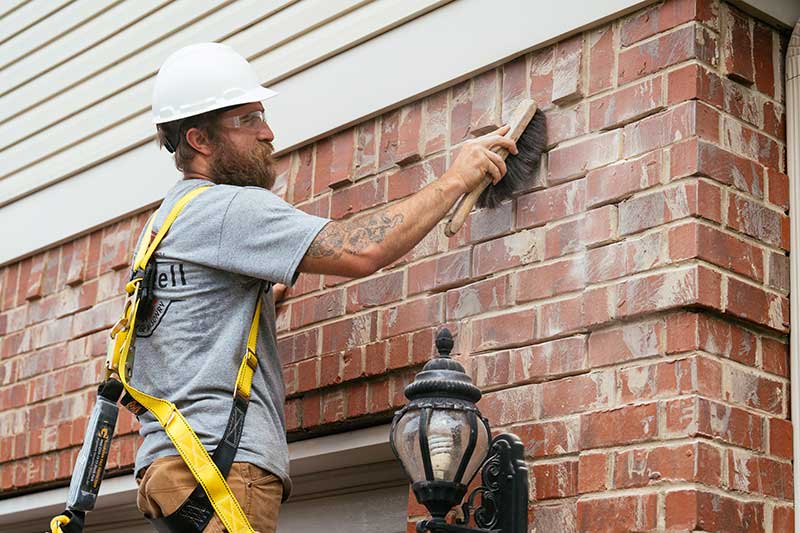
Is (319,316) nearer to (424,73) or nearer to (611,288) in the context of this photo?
(424,73)

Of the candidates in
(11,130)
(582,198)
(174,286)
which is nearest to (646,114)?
(582,198)

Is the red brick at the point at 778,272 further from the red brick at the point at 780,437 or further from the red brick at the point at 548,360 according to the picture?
the red brick at the point at 548,360

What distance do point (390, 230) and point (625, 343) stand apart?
0.66 m

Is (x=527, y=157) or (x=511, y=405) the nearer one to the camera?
(x=511, y=405)

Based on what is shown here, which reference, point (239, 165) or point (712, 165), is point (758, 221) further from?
point (239, 165)

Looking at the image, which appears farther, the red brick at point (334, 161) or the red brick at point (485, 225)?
the red brick at point (334, 161)

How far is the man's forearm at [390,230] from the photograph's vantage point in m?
3.64

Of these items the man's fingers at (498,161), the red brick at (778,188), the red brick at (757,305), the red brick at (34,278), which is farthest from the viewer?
the red brick at (34,278)

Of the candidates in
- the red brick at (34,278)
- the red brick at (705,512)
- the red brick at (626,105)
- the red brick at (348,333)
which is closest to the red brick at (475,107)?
the red brick at (626,105)

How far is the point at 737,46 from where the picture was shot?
3652mm

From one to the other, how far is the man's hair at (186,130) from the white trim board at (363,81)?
658 millimetres

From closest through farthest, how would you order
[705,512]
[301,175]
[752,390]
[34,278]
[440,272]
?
[705,512]
[752,390]
[440,272]
[301,175]
[34,278]

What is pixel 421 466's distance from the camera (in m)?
3.45

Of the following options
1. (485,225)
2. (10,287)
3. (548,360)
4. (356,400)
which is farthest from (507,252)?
(10,287)
